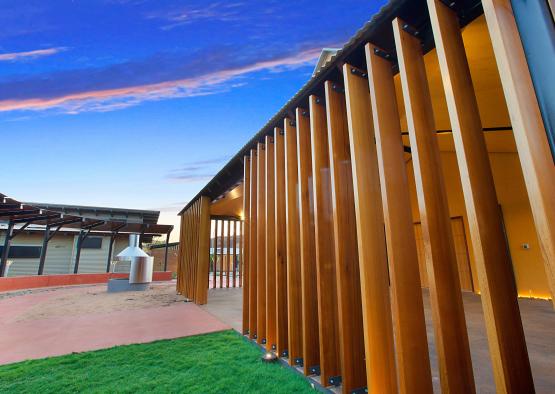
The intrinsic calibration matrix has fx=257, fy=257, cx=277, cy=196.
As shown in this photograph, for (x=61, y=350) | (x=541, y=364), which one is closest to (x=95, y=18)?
(x=61, y=350)

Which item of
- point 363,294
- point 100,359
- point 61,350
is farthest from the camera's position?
point 61,350

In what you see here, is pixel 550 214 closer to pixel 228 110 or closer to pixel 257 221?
pixel 257 221

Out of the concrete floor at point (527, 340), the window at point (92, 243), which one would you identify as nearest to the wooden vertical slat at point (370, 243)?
the concrete floor at point (527, 340)

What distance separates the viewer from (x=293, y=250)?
→ 3086 millimetres

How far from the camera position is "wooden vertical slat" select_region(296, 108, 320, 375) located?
2.64 m

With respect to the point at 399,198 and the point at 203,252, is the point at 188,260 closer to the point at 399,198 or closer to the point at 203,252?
the point at 203,252

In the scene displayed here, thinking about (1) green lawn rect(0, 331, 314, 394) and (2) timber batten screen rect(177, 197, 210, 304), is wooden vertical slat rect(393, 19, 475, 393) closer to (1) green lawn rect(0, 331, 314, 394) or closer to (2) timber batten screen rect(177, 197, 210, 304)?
(1) green lawn rect(0, 331, 314, 394)

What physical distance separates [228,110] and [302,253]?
→ 11.8m

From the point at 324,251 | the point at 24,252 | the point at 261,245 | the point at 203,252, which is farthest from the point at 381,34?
the point at 24,252

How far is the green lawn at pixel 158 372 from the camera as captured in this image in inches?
96.8

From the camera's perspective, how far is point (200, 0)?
9.29m

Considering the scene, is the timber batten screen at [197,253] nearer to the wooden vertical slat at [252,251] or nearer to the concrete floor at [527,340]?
the concrete floor at [527,340]

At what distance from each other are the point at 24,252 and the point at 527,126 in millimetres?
26183

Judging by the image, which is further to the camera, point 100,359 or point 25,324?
point 25,324
